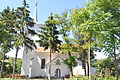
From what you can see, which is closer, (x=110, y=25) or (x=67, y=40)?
(x=110, y=25)

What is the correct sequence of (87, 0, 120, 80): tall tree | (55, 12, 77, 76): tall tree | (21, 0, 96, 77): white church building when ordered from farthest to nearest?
(21, 0, 96, 77): white church building
(55, 12, 77, 76): tall tree
(87, 0, 120, 80): tall tree

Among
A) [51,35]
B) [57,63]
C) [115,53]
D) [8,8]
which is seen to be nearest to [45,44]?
[51,35]

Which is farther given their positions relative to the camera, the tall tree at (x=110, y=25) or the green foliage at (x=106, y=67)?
the green foliage at (x=106, y=67)

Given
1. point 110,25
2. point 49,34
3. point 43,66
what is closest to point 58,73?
point 43,66

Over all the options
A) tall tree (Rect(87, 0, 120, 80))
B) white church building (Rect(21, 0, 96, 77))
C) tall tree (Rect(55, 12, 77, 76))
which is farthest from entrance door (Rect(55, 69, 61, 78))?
tall tree (Rect(87, 0, 120, 80))

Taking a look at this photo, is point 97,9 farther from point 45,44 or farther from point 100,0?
point 45,44

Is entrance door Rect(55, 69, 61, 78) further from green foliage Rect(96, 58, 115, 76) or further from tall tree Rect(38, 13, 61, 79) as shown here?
green foliage Rect(96, 58, 115, 76)

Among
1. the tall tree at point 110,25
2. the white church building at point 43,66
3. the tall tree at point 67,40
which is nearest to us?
the tall tree at point 110,25

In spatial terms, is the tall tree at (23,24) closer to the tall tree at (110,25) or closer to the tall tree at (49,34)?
the tall tree at (49,34)

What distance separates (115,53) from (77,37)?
13.4m

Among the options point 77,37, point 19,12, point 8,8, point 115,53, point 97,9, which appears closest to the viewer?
point 97,9

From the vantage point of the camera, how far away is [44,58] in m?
35.5

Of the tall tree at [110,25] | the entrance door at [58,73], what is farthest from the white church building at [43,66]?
the tall tree at [110,25]

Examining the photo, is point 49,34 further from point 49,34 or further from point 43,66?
point 43,66
